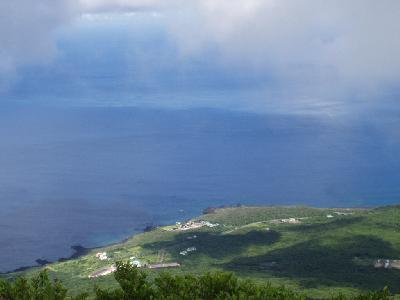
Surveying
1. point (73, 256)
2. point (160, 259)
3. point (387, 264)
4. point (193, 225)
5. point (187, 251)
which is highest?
point (193, 225)

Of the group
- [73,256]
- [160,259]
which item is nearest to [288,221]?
[160,259]

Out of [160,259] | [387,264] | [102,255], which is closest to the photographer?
[387,264]

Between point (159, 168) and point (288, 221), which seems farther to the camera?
point (159, 168)

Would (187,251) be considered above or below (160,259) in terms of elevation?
above

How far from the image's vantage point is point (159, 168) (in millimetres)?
129250

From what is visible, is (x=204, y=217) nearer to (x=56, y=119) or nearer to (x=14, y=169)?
(x=14, y=169)

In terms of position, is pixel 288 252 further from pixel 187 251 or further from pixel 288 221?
pixel 288 221

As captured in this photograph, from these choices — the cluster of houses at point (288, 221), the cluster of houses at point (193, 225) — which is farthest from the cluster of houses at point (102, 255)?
the cluster of houses at point (288, 221)

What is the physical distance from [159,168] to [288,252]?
73543mm

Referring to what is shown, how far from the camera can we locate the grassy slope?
47.8m

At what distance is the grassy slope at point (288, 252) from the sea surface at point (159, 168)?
1477 centimetres

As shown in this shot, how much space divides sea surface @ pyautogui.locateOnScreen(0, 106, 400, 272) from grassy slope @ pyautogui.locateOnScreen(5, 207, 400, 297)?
14.8 m

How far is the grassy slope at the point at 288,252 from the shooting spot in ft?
157

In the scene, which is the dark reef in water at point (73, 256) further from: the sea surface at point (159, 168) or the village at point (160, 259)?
the village at point (160, 259)
